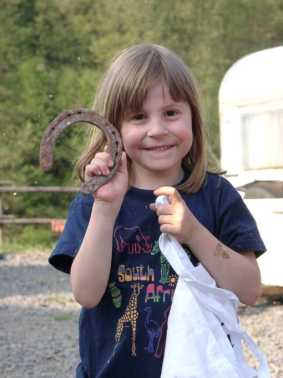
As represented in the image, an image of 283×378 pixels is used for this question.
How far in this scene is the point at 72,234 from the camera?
1.99 metres

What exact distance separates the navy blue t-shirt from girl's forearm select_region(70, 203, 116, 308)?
0.18 ft

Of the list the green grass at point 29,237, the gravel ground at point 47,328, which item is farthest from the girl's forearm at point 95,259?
the green grass at point 29,237

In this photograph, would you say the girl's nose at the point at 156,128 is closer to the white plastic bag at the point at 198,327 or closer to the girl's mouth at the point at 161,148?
the girl's mouth at the point at 161,148

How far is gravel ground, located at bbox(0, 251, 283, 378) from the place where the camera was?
214 inches

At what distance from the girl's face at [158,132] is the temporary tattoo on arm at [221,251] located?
22 cm

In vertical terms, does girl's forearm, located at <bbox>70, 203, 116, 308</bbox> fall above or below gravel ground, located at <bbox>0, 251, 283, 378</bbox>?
above

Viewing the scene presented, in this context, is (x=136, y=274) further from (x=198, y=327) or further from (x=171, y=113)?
(x=171, y=113)

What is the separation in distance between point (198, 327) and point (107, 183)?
0.35 metres

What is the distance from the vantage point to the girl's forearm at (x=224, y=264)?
1855mm

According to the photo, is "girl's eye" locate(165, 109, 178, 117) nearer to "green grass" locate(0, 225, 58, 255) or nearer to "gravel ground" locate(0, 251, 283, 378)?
"gravel ground" locate(0, 251, 283, 378)

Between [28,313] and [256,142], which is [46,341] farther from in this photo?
[256,142]

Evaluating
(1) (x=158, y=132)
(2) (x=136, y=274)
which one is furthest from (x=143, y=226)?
(1) (x=158, y=132)

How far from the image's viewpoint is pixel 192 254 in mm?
1922

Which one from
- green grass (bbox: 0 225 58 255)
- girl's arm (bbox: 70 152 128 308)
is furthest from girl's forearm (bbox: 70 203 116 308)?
green grass (bbox: 0 225 58 255)
